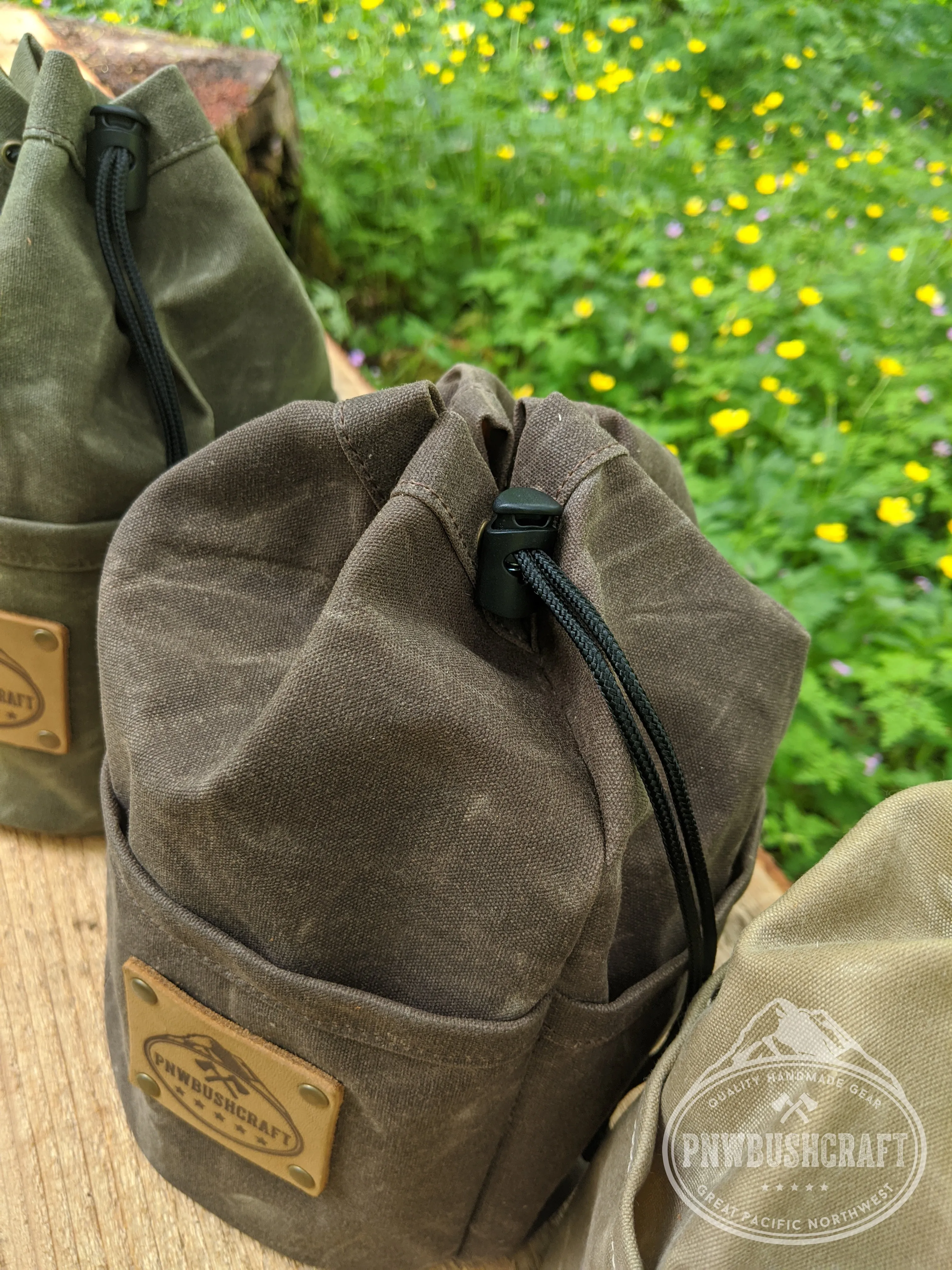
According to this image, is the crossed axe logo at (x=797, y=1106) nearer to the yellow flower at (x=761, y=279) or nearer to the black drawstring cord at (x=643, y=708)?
the black drawstring cord at (x=643, y=708)

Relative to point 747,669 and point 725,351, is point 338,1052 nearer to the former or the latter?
point 747,669

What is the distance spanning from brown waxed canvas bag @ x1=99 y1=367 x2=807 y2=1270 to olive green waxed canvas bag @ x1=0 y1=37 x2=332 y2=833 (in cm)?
16

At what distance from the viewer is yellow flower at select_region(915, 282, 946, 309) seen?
1313 millimetres

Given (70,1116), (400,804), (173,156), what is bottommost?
(70,1116)

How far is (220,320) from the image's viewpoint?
797 millimetres

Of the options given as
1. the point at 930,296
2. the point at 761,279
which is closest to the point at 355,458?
the point at 761,279

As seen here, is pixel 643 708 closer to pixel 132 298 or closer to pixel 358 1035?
pixel 358 1035

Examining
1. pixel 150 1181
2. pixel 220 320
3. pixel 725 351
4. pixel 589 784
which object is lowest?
pixel 150 1181

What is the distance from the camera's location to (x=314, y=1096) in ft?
1.71

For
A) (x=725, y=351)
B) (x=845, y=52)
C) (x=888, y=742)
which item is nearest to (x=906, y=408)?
(x=725, y=351)

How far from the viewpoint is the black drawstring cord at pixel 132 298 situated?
2.29 feet

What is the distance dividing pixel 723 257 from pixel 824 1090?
1413mm

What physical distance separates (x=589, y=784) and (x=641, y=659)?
0.30 feet

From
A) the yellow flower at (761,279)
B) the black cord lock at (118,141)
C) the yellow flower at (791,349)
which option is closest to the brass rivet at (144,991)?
the black cord lock at (118,141)
